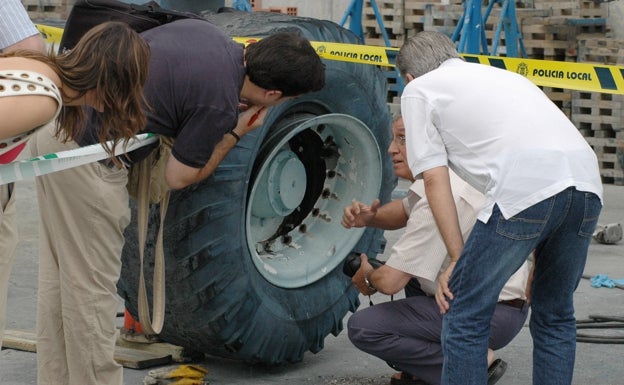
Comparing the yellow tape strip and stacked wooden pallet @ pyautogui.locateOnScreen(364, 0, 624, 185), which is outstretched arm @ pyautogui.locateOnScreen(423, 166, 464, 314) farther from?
stacked wooden pallet @ pyautogui.locateOnScreen(364, 0, 624, 185)

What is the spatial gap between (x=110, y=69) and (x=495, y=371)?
212 cm

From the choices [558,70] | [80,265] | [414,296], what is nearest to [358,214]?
[414,296]

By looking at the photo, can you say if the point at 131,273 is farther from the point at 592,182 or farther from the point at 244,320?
the point at 592,182

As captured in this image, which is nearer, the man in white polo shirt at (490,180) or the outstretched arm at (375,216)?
the man in white polo shirt at (490,180)

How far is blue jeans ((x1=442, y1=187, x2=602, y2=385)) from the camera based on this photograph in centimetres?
364

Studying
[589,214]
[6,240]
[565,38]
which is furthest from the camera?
[565,38]

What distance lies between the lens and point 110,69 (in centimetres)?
312

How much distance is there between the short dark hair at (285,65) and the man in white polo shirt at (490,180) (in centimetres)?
32

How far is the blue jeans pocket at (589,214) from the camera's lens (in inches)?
147

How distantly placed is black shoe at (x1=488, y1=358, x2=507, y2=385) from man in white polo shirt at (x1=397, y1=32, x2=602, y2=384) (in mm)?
727

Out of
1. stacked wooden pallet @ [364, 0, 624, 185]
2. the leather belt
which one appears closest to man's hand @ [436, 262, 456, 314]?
the leather belt

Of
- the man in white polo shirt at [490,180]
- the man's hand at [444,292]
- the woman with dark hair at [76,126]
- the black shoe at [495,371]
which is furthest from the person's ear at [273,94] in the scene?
the black shoe at [495,371]

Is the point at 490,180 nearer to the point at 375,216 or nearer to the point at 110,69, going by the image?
the point at 375,216

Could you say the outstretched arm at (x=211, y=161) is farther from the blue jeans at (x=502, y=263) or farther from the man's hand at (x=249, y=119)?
the blue jeans at (x=502, y=263)
